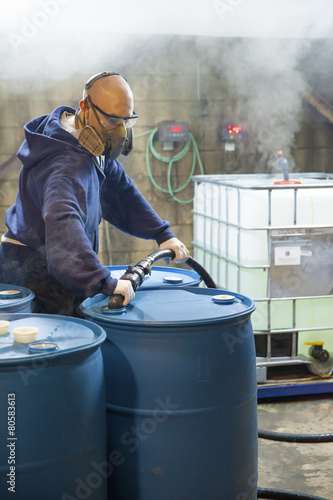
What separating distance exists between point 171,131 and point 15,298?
293cm

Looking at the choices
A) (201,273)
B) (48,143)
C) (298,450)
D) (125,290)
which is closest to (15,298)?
(125,290)

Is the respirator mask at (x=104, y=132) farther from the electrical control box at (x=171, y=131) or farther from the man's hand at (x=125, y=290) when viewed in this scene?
the electrical control box at (x=171, y=131)

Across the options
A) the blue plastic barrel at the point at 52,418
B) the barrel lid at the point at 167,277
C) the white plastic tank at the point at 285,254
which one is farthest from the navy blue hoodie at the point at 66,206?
the white plastic tank at the point at 285,254

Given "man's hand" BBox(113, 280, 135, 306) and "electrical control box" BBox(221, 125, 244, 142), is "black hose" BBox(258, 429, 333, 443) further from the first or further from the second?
"electrical control box" BBox(221, 125, 244, 142)

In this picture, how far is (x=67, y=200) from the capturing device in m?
1.98

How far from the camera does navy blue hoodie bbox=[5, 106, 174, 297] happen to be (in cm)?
192

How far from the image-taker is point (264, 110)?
4906 millimetres

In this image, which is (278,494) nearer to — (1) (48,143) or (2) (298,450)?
(2) (298,450)

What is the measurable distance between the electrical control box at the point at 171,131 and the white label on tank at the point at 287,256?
1.80m

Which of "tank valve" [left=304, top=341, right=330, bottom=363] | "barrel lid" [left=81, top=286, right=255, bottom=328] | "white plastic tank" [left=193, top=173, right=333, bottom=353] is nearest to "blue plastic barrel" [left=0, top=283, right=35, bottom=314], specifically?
"barrel lid" [left=81, top=286, right=255, bottom=328]

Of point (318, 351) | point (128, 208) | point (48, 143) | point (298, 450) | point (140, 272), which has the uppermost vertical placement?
point (48, 143)

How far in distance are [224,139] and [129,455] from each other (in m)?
3.44

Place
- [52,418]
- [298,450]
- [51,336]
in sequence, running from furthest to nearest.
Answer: [298,450] < [51,336] < [52,418]

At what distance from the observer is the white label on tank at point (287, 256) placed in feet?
10.8
